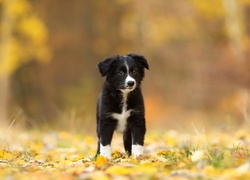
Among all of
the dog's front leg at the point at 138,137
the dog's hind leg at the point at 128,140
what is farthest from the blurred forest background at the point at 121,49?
the dog's front leg at the point at 138,137

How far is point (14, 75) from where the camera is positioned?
21594mm

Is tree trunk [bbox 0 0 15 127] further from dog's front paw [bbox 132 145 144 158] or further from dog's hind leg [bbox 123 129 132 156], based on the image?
dog's front paw [bbox 132 145 144 158]

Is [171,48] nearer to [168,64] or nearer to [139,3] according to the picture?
[168,64]

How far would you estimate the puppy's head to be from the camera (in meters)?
6.22

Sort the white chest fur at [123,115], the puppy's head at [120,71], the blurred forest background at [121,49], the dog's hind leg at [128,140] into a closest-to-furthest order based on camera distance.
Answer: the puppy's head at [120,71]
the white chest fur at [123,115]
the dog's hind leg at [128,140]
the blurred forest background at [121,49]

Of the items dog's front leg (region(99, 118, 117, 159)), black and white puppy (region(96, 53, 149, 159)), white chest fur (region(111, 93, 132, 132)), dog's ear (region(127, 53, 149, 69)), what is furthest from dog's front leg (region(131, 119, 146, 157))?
dog's ear (region(127, 53, 149, 69))

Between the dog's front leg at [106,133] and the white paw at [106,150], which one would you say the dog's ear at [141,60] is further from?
the white paw at [106,150]

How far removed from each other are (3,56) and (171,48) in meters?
9.48

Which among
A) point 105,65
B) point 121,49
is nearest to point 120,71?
point 105,65

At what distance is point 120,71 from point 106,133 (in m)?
0.72

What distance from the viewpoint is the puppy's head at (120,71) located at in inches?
245

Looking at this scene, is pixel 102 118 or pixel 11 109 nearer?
pixel 102 118

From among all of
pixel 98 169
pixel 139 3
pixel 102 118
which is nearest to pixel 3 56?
pixel 139 3

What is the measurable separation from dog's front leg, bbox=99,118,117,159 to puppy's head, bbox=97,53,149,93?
398 mm
